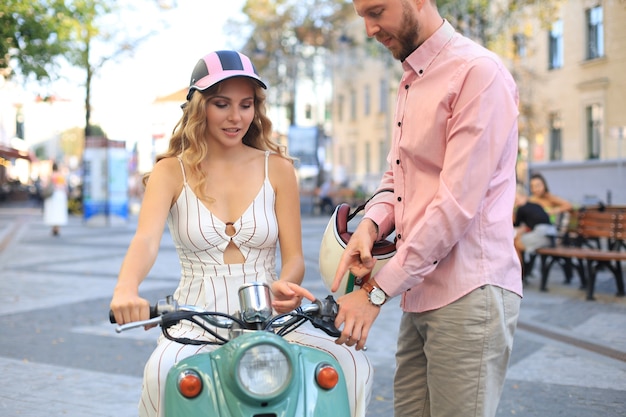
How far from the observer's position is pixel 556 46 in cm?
3036

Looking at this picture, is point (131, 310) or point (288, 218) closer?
point (131, 310)

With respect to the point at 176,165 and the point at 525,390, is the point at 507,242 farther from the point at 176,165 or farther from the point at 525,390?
the point at 525,390

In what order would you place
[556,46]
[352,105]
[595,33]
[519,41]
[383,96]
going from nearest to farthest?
[595,33] → [519,41] → [556,46] → [383,96] → [352,105]

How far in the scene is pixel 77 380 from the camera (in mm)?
5641

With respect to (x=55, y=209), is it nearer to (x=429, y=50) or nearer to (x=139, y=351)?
(x=139, y=351)

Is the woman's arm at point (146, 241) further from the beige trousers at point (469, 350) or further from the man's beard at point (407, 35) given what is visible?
the man's beard at point (407, 35)

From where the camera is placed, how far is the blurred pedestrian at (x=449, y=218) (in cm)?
219

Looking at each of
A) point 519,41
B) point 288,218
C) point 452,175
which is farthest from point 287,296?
point 519,41

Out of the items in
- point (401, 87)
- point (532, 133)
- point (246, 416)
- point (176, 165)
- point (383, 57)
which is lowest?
point (246, 416)

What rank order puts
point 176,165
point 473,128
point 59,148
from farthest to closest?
1. point 59,148
2. point 176,165
3. point 473,128

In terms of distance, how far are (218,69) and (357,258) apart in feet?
2.75

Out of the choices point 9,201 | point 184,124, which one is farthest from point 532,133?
point 9,201

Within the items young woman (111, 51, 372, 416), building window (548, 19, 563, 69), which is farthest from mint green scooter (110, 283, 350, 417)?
building window (548, 19, 563, 69)

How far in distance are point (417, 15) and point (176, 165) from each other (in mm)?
1010
